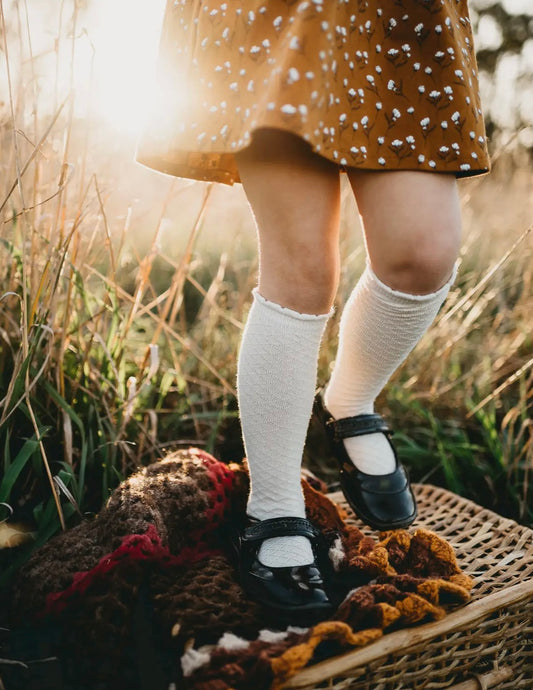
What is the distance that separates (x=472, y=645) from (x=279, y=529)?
311 millimetres

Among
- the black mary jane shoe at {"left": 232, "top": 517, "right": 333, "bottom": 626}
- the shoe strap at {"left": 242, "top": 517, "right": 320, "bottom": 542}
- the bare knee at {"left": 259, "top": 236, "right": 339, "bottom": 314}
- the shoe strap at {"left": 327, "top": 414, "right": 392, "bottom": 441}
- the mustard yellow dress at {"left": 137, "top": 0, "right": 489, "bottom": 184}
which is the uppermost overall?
the mustard yellow dress at {"left": 137, "top": 0, "right": 489, "bottom": 184}

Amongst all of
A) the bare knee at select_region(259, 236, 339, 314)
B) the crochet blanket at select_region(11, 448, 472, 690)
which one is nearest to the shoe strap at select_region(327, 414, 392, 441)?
the crochet blanket at select_region(11, 448, 472, 690)

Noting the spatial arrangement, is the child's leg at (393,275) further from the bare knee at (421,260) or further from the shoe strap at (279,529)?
the shoe strap at (279,529)

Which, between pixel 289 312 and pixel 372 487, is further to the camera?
pixel 372 487

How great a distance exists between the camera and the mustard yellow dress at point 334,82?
0.67 meters

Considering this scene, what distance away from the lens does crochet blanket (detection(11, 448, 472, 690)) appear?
0.67 meters

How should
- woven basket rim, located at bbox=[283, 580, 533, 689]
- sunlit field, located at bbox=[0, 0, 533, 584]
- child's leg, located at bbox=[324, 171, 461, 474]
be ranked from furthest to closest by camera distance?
sunlit field, located at bbox=[0, 0, 533, 584] < child's leg, located at bbox=[324, 171, 461, 474] < woven basket rim, located at bbox=[283, 580, 533, 689]

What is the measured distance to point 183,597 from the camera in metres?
0.74

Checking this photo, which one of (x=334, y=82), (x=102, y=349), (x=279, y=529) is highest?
(x=334, y=82)

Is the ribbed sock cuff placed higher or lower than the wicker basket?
higher

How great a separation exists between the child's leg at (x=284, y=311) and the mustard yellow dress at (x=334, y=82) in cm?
7

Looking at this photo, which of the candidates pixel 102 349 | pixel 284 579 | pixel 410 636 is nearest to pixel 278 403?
pixel 284 579

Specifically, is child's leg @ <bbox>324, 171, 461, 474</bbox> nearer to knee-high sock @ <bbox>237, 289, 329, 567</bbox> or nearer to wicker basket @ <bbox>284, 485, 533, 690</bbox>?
knee-high sock @ <bbox>237, 289, 329, 567</bbox>

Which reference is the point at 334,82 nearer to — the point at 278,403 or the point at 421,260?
the point at 421,260
